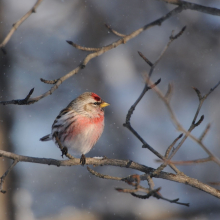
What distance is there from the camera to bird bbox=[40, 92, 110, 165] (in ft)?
10.6

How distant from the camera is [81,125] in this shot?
3.26 metres

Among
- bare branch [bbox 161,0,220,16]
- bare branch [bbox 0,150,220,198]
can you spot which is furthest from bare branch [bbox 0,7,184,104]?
bare branch [bbox 0,150,220,198]

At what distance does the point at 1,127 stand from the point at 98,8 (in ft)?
13.3

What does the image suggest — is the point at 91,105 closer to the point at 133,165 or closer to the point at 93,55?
the point at 133,165

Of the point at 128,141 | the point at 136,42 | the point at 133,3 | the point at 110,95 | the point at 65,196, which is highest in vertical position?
the point at 133,3

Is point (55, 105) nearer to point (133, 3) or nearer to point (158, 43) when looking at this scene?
point (158, 43)

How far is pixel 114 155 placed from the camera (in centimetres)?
639

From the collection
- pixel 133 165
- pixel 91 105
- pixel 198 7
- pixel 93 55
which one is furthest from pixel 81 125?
pixel 198 7

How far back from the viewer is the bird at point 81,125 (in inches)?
127

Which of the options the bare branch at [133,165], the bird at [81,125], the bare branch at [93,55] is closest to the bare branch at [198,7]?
the bare branch at [93,55]

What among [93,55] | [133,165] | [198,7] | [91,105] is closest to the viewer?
[93,55]

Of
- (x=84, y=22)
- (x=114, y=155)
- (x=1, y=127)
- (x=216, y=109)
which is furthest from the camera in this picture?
(x=84, y=22)

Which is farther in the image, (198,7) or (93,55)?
(198,7)

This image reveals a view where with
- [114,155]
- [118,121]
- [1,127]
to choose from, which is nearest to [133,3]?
[118,121]
